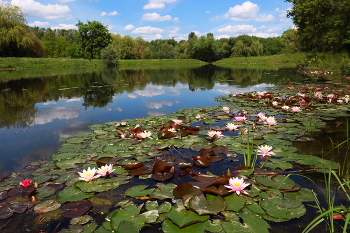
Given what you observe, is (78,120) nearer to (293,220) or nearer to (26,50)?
(293,220)

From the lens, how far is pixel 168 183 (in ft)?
7.25

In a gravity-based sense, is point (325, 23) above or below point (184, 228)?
above

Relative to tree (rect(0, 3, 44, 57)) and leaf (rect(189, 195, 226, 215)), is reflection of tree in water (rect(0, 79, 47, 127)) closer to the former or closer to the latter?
leaf (rect(189, 195, 226, 215))

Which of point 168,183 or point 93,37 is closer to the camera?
point 168,183

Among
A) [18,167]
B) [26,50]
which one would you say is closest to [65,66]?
[26,50]

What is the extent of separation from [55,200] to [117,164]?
0.77m

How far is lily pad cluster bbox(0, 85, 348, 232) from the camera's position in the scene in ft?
5.42

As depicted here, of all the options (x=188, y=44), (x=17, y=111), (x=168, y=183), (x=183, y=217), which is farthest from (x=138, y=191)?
(x=188, y=44)

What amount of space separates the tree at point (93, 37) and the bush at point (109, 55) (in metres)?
A: 9.09

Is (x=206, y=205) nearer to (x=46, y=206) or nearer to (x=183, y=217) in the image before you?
(x=183, y=217)

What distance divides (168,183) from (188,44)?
68702 mm

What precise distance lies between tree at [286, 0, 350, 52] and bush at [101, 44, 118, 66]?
25322mm

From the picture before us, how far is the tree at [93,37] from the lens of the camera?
4298 cm

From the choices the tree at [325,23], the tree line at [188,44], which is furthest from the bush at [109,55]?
the tree at [325,23]
